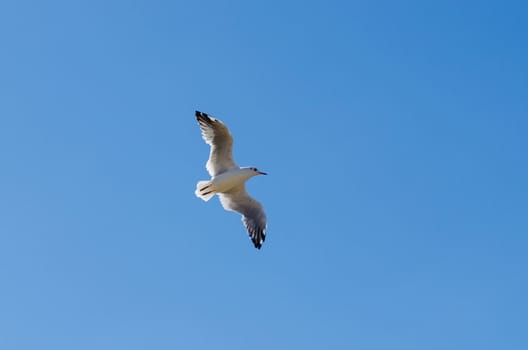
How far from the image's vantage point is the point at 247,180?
2705 centimetres

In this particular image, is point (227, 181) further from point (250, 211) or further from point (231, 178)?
point (250, 211)

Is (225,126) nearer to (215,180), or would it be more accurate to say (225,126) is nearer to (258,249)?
(215,180)

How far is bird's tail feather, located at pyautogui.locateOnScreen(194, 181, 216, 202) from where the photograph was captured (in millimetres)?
26578

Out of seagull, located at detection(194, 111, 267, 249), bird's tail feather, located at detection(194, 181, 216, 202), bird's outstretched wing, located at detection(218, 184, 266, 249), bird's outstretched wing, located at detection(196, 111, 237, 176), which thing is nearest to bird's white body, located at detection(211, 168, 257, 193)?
seagull, located at detection(194, 111, 267, 249)

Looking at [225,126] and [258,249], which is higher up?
[225,126]

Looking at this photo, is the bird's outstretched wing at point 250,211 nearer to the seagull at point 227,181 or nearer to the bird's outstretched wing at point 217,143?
the seagull at point 227,181

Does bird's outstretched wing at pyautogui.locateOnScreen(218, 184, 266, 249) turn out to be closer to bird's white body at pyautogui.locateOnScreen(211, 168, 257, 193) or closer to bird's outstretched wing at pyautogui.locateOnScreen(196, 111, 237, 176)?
bird's white body at pyautogui.locateOnScreen(211, 168, 257, 193)

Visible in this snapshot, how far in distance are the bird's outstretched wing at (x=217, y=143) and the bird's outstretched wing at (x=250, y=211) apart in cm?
117

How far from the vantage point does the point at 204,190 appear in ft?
87.7

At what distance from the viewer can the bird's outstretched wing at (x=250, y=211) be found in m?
27.6

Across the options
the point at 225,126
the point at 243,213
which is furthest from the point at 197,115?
the point at 243,213

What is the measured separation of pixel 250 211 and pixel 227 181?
1.79 meters

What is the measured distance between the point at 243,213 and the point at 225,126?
3215 mm

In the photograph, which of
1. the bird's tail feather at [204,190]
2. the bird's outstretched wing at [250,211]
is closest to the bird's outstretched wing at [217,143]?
the bird's tail feather at [204,190]
